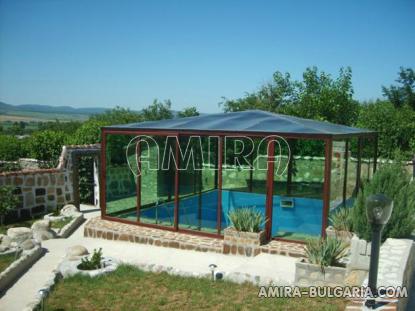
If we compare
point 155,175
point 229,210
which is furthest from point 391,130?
point 155,175

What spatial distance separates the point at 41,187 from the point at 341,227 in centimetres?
944

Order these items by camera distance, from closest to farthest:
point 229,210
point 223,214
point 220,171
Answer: point 220,171
point 223,214
point 229,210

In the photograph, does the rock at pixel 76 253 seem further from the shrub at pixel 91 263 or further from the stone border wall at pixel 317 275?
the stone border wall at pixel 317 275

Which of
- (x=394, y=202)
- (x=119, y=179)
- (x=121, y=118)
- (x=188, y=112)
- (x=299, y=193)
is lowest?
(x=299, y=193)

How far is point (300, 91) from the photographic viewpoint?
25141mm

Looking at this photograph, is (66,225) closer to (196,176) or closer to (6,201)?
(6,201)

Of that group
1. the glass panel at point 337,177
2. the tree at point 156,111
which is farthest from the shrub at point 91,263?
the tree at point 156,111

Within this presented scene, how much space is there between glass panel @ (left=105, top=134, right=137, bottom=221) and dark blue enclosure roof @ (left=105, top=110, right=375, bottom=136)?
99cm

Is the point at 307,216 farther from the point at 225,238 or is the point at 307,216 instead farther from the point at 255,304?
the point at 255,304

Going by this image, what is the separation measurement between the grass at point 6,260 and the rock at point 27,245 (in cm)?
28

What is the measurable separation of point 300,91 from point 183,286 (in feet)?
66.0

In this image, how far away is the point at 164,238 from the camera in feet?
31.9

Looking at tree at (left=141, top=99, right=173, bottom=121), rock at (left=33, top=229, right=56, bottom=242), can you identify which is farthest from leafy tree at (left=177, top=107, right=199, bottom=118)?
rock at (left=33, top=229, right=56, bottom=242)


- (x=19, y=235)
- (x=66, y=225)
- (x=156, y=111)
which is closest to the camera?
(x=19, y=235)
